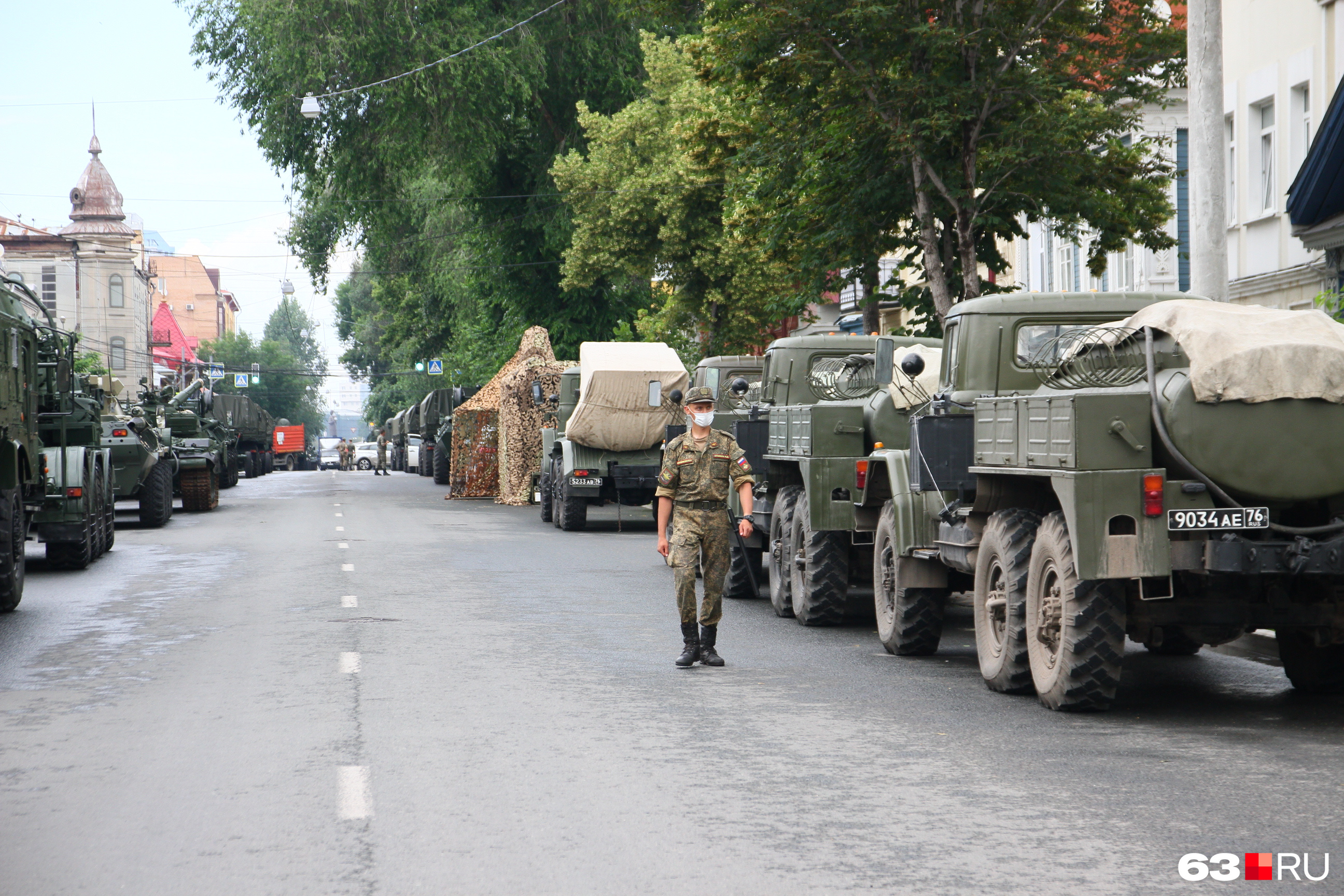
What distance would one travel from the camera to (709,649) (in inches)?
424

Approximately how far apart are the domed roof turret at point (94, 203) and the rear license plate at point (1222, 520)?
326ft

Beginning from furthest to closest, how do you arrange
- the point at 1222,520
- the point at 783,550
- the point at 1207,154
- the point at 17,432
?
the point at 17,432 < the point at 783,550 < the point at 1207,154 < the point at 1222,520

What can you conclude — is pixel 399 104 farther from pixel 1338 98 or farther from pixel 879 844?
pixel 879 844

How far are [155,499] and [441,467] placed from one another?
75.8ft

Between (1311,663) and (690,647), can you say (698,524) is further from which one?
(1311,663)

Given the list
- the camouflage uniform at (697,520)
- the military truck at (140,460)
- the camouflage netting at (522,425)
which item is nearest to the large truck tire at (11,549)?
the camouflage uniform at (697,520)

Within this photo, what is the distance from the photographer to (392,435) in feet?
259

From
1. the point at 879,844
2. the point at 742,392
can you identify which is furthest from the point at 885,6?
the point at 879,844

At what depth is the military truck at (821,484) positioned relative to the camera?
12539 millimetres

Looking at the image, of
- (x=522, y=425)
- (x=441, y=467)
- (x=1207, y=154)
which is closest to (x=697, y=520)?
(x=1207, y=154)

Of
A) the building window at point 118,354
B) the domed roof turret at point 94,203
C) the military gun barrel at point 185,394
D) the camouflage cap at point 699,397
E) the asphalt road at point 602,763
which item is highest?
the domed roof turret at point 94,203

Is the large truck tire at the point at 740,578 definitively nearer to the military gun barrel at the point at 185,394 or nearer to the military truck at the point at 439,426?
the military gun barrel at the point at 185,394

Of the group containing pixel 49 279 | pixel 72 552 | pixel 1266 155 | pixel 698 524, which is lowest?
pixel 72 552

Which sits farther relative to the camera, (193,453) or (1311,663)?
(193,453)
